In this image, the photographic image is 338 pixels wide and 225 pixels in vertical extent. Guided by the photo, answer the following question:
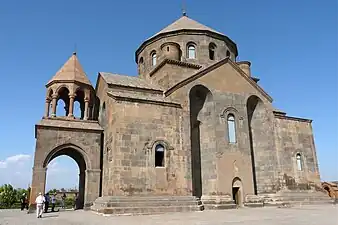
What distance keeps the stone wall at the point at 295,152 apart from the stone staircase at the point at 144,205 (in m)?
6.05

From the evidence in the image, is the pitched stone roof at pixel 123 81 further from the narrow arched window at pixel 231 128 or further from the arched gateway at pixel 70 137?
the narrow arched window at pixel 231 128

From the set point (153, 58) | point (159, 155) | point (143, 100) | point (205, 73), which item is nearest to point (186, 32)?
point (153, 58)

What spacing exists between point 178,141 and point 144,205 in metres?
3.28

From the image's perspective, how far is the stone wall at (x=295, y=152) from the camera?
50.5 feet

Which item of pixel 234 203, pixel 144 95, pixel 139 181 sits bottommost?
pixel 234 203

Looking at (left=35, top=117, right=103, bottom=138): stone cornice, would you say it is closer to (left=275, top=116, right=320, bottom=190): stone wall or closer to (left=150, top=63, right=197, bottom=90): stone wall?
(left=150, top=63, right=197, bottom=90): stone wall

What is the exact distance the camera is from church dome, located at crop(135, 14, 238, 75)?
18266mm

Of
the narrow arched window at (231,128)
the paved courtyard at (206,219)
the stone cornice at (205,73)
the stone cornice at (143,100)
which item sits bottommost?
the paved courtyard at (206,219)

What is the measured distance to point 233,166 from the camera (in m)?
13.9

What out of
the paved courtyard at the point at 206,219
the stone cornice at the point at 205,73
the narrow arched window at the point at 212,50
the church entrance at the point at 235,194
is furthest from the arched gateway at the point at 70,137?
the narrow arched window at the point at 212,50

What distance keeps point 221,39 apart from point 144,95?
8155 millimetres

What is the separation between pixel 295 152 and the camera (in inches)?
634

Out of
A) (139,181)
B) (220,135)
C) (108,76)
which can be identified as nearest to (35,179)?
(139,181)

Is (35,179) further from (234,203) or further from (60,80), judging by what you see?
(234,203)
